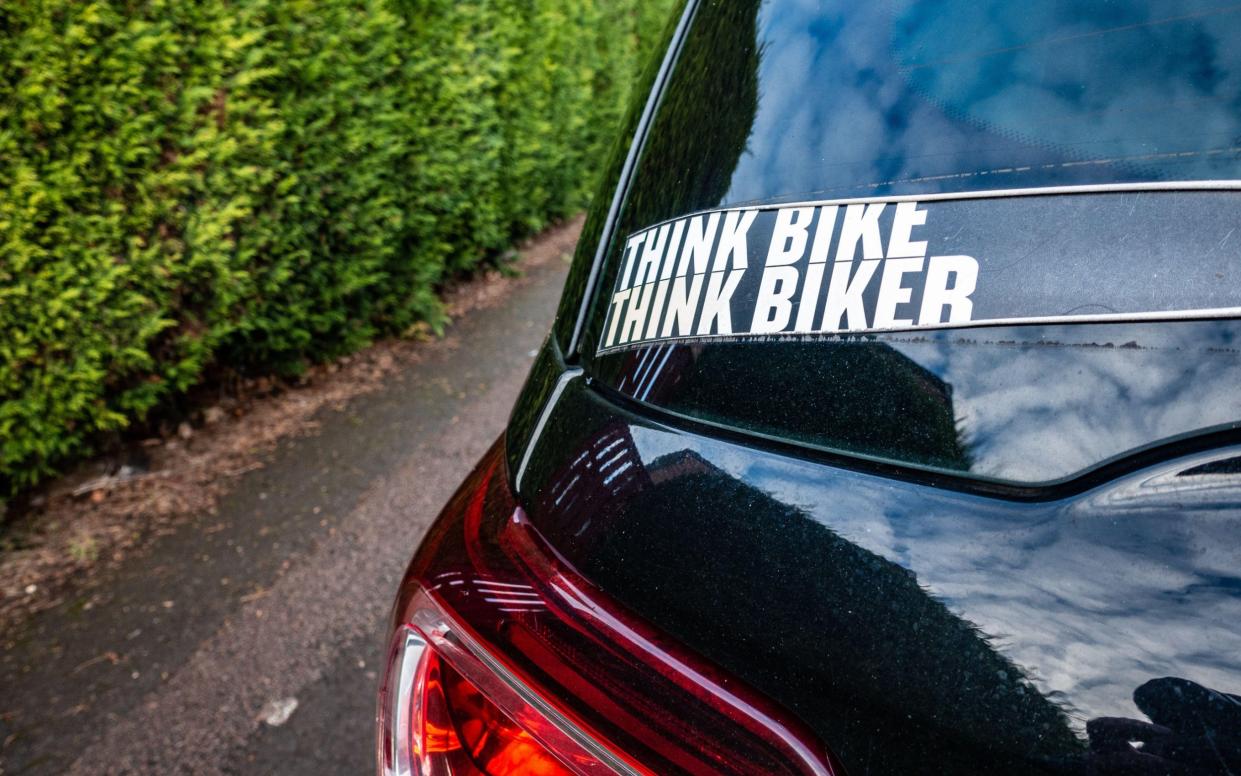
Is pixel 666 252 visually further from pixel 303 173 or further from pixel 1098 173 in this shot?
pixel 303 173

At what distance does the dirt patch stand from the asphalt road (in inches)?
5.4

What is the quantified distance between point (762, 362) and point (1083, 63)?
0.46 meters

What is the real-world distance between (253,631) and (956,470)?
119 inches

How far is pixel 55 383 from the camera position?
367cm

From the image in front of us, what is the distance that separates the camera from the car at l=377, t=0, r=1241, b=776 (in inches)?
29.5

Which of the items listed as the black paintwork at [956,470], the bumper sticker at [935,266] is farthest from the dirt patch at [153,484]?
the bumper sticker at [935,266]

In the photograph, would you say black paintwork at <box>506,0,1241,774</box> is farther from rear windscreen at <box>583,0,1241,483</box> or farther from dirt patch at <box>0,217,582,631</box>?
dirt patch at <box>0,217,582,631</box>

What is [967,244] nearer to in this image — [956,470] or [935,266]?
[935,266]

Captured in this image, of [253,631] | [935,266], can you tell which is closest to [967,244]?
[935,266]

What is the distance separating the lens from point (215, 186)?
4.12 meters

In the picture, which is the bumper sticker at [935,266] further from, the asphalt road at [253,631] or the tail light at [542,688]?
the asphalt road at [253,631]

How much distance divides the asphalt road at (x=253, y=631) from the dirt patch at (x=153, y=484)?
0.45 feet

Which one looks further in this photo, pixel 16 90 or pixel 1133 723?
pixel 16 90

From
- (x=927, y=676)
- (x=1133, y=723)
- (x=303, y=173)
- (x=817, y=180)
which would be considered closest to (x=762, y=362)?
(x=817, y=180)
